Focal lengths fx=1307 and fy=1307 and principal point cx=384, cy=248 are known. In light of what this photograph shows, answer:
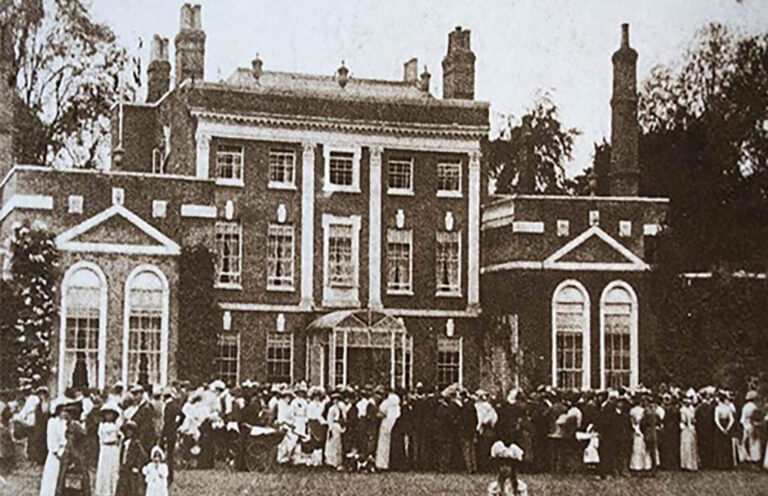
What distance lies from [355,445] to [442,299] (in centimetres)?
122

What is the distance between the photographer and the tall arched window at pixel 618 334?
9.60 m

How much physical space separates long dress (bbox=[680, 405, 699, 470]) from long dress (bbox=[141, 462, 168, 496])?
12.1ft

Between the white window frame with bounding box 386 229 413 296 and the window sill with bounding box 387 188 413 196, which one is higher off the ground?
the window sill with bounding box 387 188 413 196

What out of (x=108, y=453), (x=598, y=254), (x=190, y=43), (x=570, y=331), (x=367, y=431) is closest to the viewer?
(x=108, y=453)

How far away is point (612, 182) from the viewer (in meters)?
9.59

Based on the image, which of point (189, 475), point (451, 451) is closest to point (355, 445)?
point (451, 451)

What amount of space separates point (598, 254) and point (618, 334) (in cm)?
61

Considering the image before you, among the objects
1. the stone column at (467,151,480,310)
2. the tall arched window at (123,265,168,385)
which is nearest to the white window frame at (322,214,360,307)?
the stone column at (467,151,480,310)

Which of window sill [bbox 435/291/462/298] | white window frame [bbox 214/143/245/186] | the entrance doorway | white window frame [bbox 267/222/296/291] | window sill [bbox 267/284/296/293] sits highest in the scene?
white window frame [bbox 214/143/245/186]

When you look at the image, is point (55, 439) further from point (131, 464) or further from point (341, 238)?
point (341, 238)

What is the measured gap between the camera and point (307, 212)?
941cm

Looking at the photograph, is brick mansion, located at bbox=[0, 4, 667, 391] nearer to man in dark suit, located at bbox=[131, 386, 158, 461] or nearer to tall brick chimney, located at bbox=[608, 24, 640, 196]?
tall brick chimney, located at bbox=[608, 24, 640, 196]

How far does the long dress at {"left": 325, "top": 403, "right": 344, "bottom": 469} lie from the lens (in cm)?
890

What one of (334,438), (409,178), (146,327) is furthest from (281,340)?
(409,178)
